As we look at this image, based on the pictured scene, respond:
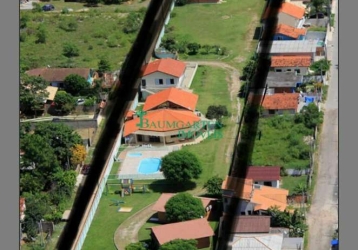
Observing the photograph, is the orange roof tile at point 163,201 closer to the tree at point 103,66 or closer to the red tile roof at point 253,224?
the red tile roof at point 253,224

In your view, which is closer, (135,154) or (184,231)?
(184,231)

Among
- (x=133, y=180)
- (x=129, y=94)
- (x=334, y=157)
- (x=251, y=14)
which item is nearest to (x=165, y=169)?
(x=133, y=180)

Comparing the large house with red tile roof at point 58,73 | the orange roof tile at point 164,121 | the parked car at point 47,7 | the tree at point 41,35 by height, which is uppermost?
the parked car at point 47,7

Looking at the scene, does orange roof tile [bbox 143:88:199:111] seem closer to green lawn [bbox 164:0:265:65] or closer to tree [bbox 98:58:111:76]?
tree [bbox 98:58:111:76]

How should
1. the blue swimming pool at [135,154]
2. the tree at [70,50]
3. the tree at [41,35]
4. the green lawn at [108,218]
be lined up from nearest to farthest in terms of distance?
the green lawn at [108,218] → the blue swimming pool at [135,154] → the tree at [70,50] → the tree at [41,35]

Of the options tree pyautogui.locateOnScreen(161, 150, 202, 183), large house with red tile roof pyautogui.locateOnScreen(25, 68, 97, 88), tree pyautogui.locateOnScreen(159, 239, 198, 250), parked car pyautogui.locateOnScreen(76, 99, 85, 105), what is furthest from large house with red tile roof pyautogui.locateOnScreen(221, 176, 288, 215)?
large house with red tile roof pyautogui.locateOnScreen(25, 68, 97, 88)

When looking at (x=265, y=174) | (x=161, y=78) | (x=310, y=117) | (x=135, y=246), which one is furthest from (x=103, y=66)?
(x=135, y=246)

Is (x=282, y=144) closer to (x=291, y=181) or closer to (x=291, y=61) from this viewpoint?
(x=291, y=181)

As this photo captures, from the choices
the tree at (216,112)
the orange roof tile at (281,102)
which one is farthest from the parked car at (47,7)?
the orange roof tile at (281,102)
